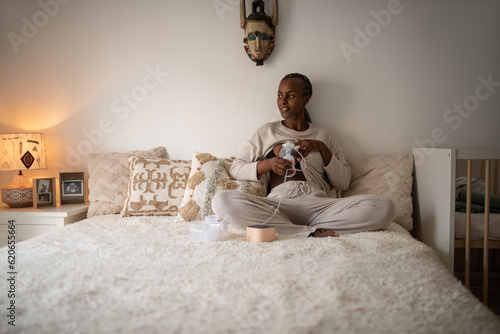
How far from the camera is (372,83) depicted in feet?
8.13

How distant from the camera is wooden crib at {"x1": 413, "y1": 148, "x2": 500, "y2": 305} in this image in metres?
1.66

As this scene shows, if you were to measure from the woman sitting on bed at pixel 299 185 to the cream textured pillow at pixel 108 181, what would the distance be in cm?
77

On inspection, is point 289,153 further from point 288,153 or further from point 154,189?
point 154,189

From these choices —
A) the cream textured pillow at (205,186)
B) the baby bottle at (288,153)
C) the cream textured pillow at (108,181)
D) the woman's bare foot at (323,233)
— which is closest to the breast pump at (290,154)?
the baby bottle at (288,153)

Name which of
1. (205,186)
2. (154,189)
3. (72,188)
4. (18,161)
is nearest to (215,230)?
(205,186)

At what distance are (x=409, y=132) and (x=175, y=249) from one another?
1794 mm

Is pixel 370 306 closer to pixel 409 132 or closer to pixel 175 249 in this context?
pixel 175 249

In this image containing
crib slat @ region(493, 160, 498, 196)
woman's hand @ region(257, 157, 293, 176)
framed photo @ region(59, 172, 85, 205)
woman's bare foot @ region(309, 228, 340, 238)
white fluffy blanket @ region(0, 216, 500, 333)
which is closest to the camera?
white fluffy blanket @ region(0, 216, 500, 333)

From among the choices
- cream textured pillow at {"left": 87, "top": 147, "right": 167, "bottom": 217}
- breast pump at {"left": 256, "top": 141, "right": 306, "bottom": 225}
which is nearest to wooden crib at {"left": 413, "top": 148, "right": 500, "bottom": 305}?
breast pump at {"left": 256, "top": 141, "right": 306, "bottom": 225}

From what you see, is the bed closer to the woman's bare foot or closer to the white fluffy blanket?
the white fluffy blanket

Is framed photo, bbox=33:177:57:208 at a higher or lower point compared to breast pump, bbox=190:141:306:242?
higher

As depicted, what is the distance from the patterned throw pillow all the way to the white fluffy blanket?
0.66 m

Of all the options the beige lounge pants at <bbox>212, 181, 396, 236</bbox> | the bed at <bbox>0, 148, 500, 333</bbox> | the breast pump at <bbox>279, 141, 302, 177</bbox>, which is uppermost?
the breast pump at <bbox>279, 141, 302, 177</bbox>

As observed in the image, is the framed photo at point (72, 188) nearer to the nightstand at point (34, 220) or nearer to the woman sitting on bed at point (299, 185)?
the nightstand at point (34, 220)
